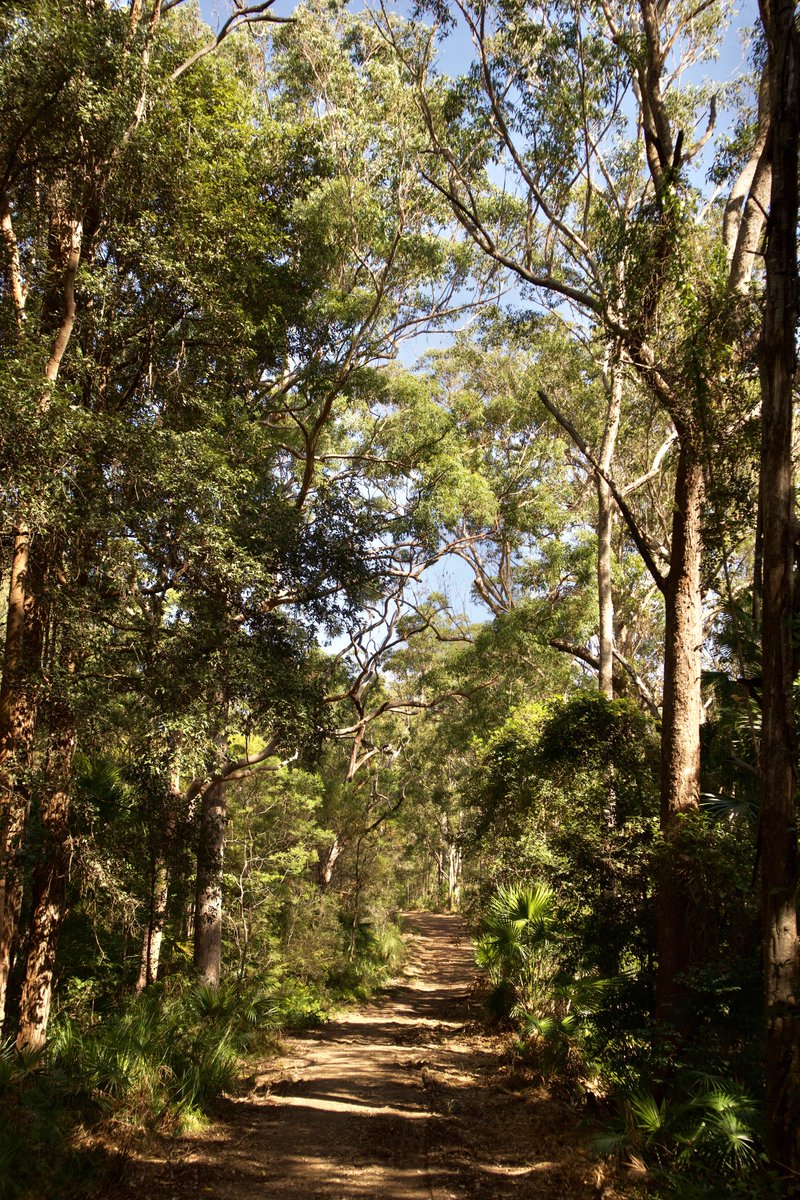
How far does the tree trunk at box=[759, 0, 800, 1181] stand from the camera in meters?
4.16

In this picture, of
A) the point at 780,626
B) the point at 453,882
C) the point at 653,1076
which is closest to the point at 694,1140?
the point at 653,1076

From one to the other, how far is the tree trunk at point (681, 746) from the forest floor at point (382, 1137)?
163 cm

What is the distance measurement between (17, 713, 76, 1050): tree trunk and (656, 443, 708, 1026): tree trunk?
5.57 meters

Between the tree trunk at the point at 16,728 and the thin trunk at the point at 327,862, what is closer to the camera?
the tree trunk at the point at 16,728

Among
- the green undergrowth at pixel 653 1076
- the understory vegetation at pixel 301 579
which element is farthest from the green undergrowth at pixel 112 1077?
the green undergrowth at pixel 653 1076

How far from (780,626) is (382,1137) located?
5.58 m

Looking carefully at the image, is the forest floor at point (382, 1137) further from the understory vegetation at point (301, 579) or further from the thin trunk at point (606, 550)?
the thin trunk at point (606, 550)

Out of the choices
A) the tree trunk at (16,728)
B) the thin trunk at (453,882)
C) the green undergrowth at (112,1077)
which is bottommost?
the thin trunk at (453,882)

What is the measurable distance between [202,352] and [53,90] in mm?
2845

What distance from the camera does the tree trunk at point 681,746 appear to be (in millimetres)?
6309

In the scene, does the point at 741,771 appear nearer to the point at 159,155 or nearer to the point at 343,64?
the point at 159,155

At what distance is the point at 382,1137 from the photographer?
21.6 ft

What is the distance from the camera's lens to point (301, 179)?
35.3 ft

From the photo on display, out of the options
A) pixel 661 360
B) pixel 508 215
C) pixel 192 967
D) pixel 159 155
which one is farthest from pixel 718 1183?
pixel 508 215
